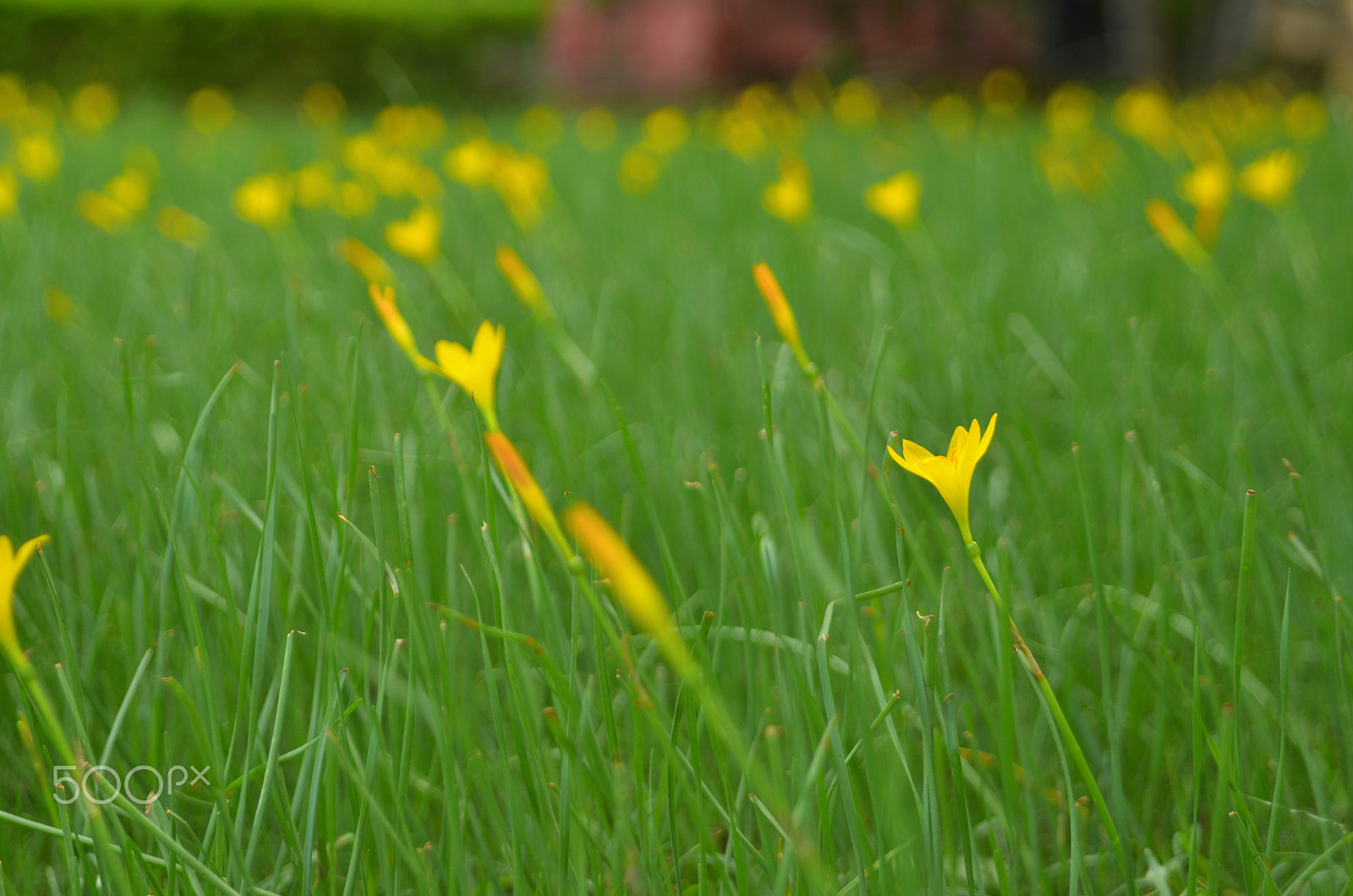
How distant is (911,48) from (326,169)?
5031 mm

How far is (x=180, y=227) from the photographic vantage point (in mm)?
1897

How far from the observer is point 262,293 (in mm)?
1773

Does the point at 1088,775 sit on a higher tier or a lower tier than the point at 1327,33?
lower

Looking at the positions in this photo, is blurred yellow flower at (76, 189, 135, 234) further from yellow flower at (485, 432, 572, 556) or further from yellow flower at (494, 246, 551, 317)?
yellow flower at (485, 432, 572, 556)

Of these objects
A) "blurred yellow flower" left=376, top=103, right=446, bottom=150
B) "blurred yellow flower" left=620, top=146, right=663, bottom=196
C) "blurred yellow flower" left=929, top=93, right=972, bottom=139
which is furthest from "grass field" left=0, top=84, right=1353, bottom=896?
"blurred yellow flower" left=929, top=93, right=972, bottom=139

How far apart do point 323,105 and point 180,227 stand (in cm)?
455

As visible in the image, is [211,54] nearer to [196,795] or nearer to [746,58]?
[746,58]

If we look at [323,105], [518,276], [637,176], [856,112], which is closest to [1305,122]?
[856,112]

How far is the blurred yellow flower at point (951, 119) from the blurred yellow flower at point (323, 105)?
2.56 m

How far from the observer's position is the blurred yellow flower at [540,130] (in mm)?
3969

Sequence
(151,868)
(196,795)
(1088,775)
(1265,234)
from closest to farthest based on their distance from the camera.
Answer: (1088,775) → (151,868) → (196,795) → (1265,234)

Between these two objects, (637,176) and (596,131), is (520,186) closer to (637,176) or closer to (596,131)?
(637,176)

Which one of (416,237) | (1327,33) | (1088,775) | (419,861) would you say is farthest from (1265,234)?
(1327,33)

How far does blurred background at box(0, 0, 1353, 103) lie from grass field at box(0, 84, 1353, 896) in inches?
183
